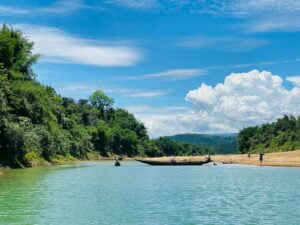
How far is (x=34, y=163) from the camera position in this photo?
79.9 metres

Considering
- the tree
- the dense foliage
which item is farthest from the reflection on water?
the dense foliage

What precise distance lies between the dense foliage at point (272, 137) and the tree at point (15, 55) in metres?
64.6

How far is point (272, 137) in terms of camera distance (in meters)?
157

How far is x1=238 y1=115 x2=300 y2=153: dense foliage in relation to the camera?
431 feet

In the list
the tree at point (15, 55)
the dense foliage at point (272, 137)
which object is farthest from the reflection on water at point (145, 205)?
the dense foliage at point (272, 137)

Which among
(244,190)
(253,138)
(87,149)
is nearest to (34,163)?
(244,190)

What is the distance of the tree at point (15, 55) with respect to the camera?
8512 cm

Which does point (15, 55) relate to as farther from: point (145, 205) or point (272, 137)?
point (272, 137)

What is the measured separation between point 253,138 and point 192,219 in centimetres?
14945

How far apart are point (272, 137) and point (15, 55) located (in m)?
91.7

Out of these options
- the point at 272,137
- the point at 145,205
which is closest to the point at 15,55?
the point at 145,205

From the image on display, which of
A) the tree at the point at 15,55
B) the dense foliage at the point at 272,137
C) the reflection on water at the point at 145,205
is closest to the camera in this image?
the reflection on water at the point at 145,205

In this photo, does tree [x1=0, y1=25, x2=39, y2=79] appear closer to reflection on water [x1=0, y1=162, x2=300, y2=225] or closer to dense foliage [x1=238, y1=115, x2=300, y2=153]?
reflection on water [x1=0, y1=162, x2=300, y2=225]

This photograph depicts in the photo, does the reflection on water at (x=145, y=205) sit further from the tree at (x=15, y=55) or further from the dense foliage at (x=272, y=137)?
the dense foliage at (x=272, y=137)
